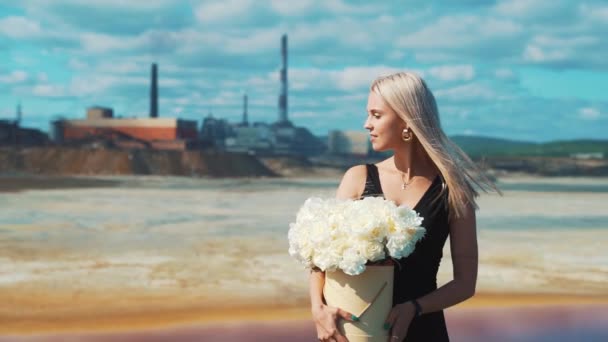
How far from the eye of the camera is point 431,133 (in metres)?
2.56

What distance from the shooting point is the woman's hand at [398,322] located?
247cm

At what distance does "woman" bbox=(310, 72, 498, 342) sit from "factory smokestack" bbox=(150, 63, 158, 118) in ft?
304

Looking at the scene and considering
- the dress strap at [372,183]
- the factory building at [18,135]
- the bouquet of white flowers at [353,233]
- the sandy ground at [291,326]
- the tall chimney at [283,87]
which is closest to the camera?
the bouquet of white flowers at [353,233]

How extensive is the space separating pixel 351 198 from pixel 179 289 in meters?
11.4

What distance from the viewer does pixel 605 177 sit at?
80.8 metres

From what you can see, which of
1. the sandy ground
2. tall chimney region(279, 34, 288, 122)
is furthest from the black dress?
tall chimney region(279, 34, 288, 122)

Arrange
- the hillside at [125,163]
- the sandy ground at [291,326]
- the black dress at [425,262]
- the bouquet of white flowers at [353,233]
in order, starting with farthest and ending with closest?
the hillside at [125,163], the sandy ground at [291,326], the black dress at [425,262], the bouquet of white flowers at [353,233]

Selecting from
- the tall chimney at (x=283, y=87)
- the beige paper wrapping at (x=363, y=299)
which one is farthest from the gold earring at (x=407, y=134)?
the tall chimney at (x=283, y=87)

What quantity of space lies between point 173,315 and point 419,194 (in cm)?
931

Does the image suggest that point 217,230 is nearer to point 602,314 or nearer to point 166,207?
point 166,207

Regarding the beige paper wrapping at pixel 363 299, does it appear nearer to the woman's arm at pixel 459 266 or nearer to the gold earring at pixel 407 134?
the woman's arm at pixel 459 266

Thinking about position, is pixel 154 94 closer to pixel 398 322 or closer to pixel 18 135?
pixel 18 135

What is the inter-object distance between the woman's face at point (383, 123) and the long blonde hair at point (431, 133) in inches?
1.1

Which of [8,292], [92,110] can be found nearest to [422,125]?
[8,292]
